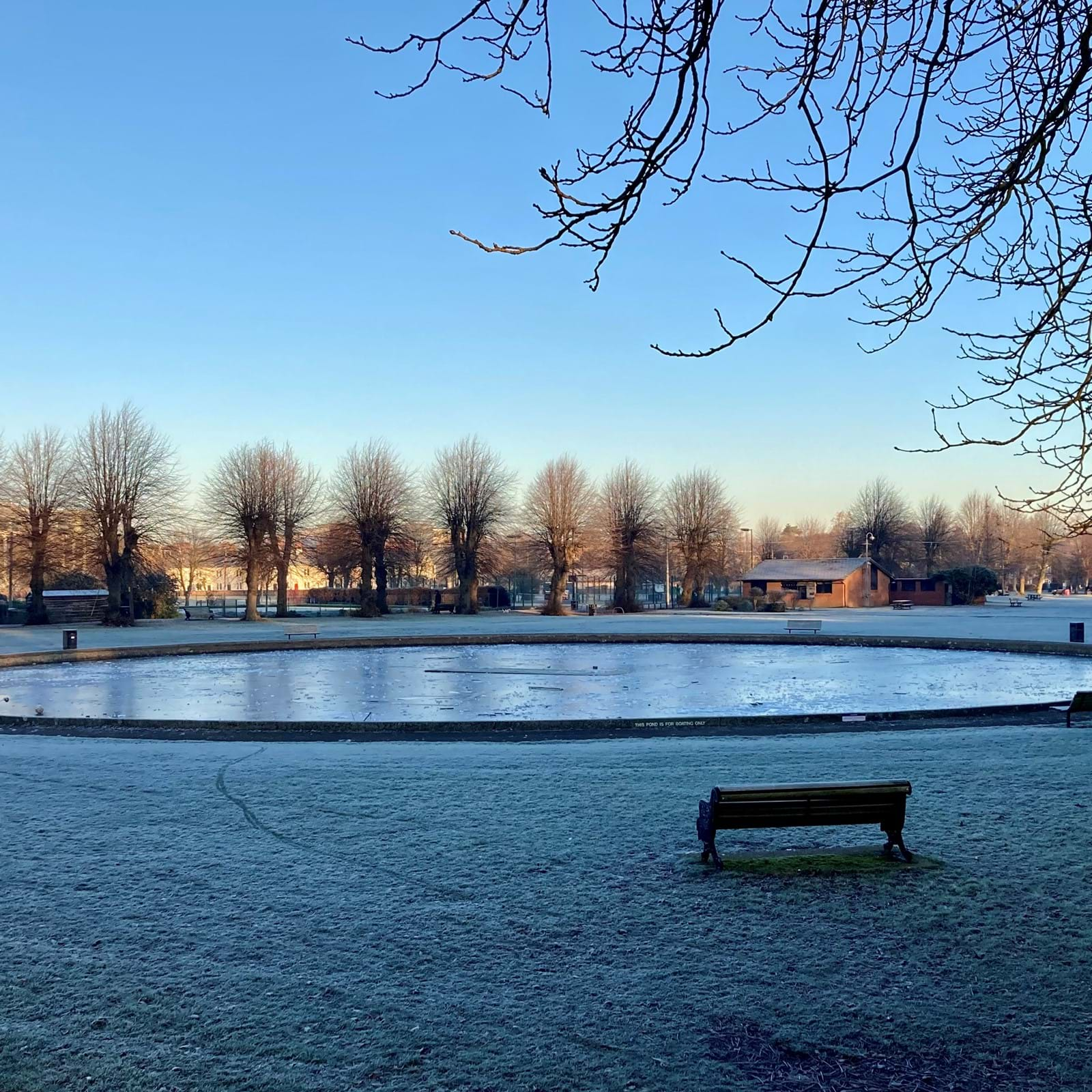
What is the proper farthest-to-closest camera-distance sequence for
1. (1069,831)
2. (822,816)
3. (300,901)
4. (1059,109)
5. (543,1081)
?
1. (1069,831)
2. (822,816)
3. (300,901)
4. (1059,109)
5. (543,1081)

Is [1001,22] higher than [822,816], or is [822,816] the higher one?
[1001,22]

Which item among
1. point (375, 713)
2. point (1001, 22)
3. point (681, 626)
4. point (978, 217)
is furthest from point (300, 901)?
point (681, 626)

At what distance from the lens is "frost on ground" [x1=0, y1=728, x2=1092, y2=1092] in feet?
13.6

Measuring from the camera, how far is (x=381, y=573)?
62.6 meters

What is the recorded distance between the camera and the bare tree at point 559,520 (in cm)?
6494

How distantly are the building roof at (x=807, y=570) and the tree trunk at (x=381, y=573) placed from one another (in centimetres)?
2968

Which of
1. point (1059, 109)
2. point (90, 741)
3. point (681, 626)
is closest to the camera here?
point (1059, 109)

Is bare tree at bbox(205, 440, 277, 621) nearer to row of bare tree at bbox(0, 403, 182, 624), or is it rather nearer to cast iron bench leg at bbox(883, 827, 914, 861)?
row of bare tree at bbox(0, 403, 182, 624)

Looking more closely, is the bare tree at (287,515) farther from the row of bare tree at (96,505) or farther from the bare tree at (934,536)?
the bare tree at (934,536)

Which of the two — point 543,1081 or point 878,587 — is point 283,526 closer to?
point 878,587

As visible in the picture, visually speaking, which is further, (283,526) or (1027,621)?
(283,526)

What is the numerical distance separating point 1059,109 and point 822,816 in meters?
4.47

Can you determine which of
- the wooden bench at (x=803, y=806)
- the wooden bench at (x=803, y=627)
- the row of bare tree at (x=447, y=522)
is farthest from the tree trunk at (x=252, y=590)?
the wooden bench at (x=803, y=806)

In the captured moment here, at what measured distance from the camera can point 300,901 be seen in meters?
6.19
